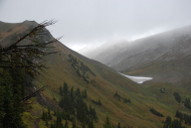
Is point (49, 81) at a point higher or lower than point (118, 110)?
higher

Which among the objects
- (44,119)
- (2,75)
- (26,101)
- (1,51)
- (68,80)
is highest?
(68,80)

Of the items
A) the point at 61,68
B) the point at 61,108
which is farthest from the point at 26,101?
the point at 61,68

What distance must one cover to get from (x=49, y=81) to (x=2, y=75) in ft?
471

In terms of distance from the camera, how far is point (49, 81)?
151250mm

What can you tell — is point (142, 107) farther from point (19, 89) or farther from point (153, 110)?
point (19, 89)

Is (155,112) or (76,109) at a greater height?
(155,112)

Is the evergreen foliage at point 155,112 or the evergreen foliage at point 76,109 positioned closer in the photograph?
the evergreen foliage at point 76,109

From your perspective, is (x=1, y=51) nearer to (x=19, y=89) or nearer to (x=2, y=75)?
(x=2, y=75)

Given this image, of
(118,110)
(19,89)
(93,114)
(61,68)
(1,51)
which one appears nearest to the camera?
(1,51)

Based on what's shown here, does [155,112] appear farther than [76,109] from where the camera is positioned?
Yes

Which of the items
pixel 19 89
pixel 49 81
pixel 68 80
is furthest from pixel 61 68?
pixel 19 89

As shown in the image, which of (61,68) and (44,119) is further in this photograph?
(61,68)

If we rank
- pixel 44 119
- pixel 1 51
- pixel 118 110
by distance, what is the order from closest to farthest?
pixel 1 51 → pixel 44 119 → pixel 118 110

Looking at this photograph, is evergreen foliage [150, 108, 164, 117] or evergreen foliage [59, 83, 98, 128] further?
evergreen foliage [150, 108, 164, 117]
